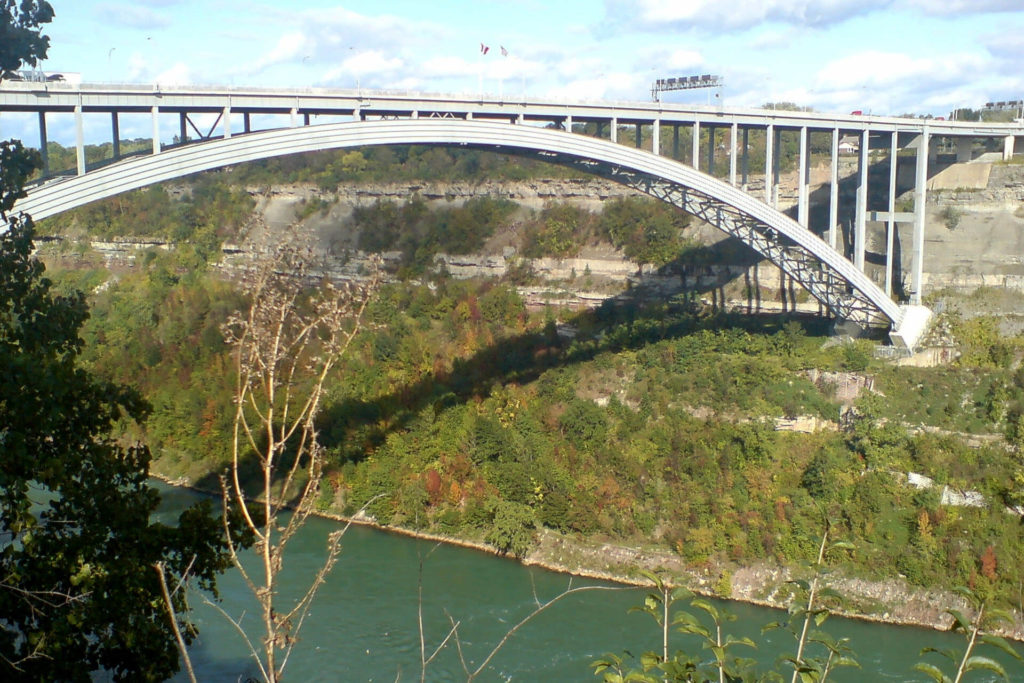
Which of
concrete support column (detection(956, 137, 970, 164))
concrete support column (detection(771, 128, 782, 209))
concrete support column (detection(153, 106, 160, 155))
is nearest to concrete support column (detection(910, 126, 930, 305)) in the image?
concrete support column (detection(956, 137, 970, 164))

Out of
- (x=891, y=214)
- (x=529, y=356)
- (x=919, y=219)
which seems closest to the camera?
(x=891, y=214)

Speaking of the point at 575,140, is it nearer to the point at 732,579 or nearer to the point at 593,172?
the point at 593,172

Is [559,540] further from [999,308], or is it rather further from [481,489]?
[999,308]

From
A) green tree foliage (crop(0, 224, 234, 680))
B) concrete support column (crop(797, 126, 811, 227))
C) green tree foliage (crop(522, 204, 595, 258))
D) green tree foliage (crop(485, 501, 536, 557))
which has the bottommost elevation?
green tree foliage (crop(485, 501, 536, 557))

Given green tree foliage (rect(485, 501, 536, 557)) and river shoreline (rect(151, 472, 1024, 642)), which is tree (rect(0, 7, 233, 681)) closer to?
river shoreline (rect(151, 472, 1024, 642))

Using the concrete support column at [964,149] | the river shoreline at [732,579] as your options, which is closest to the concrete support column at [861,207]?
the concrete support column at [964,149]

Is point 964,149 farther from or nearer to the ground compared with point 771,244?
farther from the ground

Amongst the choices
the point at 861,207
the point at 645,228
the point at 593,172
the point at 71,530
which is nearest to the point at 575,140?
the point at 593,172
